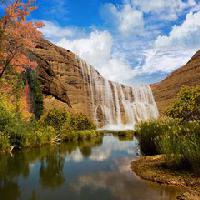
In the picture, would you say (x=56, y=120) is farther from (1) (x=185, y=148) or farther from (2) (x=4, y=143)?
(1) (x=185, y=148)

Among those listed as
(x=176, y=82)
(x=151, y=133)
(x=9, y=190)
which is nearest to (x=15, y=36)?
(x=9, y=190)

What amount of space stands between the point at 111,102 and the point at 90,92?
20.0ft

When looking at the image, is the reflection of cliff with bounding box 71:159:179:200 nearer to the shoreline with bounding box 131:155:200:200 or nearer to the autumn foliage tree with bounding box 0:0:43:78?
the shoreline with bounding box 131:155:200:200

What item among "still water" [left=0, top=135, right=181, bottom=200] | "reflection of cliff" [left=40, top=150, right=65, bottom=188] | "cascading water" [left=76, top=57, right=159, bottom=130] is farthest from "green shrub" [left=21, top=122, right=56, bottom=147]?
"cascading water" [left=76, top=57, right=159, bottom=130]

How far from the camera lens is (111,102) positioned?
302ft

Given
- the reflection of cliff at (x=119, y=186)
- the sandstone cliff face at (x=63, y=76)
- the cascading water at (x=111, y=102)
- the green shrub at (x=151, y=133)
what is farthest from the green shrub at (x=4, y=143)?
the cascading water at (x=111, y=102)

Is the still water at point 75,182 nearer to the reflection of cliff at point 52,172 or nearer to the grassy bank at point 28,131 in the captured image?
the reflection of cliff at point 52,172

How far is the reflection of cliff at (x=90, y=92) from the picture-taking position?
89938mm

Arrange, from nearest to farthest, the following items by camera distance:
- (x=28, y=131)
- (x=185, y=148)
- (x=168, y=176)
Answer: (x=168, y=176), (x=185, y=148), (x=28, y=131)

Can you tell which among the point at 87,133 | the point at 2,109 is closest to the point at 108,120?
the point at 87,133

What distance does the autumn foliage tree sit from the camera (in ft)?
47.8

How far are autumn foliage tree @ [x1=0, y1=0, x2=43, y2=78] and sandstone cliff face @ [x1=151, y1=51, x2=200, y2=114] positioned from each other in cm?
9609

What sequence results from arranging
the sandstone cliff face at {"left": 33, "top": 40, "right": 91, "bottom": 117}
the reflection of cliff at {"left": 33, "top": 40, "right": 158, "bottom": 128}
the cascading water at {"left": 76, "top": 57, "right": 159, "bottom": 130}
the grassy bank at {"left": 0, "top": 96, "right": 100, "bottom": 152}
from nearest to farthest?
the grassy bank at {"left": 0, "top": 96, "right": 100, "bottom": 152}
the sandstone cliff face at {"left": 33, "top": 40, "right": 91, "bottom": 117}
the reflection of cliff at {"left": 33, "top": 40, "right": 158, "bottom": 128}
the cascading water at {"left": 76, "top": 57, "right": 159, "bottom": 130}

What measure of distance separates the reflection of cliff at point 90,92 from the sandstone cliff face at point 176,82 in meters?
18.4
